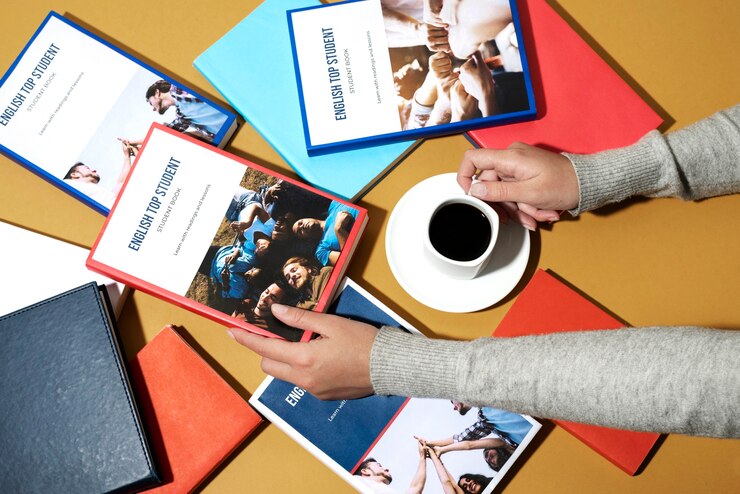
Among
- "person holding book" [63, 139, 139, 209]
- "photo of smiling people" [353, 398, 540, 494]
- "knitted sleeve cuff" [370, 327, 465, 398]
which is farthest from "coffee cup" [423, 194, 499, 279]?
"person holding book" [63, 139, 139, 209]

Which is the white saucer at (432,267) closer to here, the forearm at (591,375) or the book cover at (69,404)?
the forearm at (591,375)

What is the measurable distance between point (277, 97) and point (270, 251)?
267 millimetres

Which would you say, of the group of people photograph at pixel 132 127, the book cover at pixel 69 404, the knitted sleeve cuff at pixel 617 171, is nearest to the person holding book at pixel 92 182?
the group of people photograph at pixel 132 127

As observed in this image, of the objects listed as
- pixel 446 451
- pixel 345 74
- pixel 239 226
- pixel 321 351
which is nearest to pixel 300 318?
pixel 321 351

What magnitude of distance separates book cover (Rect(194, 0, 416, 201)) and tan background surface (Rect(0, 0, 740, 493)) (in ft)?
0.12

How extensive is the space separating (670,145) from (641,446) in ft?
1.45

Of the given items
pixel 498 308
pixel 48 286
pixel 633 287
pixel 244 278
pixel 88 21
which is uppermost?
pixel 88 21

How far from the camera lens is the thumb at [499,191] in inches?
34.5

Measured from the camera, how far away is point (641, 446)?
0.89 meters

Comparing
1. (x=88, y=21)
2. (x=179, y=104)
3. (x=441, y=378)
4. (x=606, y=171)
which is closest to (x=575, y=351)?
(x=441, y=378)

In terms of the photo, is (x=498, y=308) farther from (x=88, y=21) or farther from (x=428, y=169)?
(x=88, y=21)

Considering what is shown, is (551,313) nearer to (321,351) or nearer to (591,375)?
(591,375)

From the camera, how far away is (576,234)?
97 centimetres

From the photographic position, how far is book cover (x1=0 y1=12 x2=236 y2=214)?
0.95m
